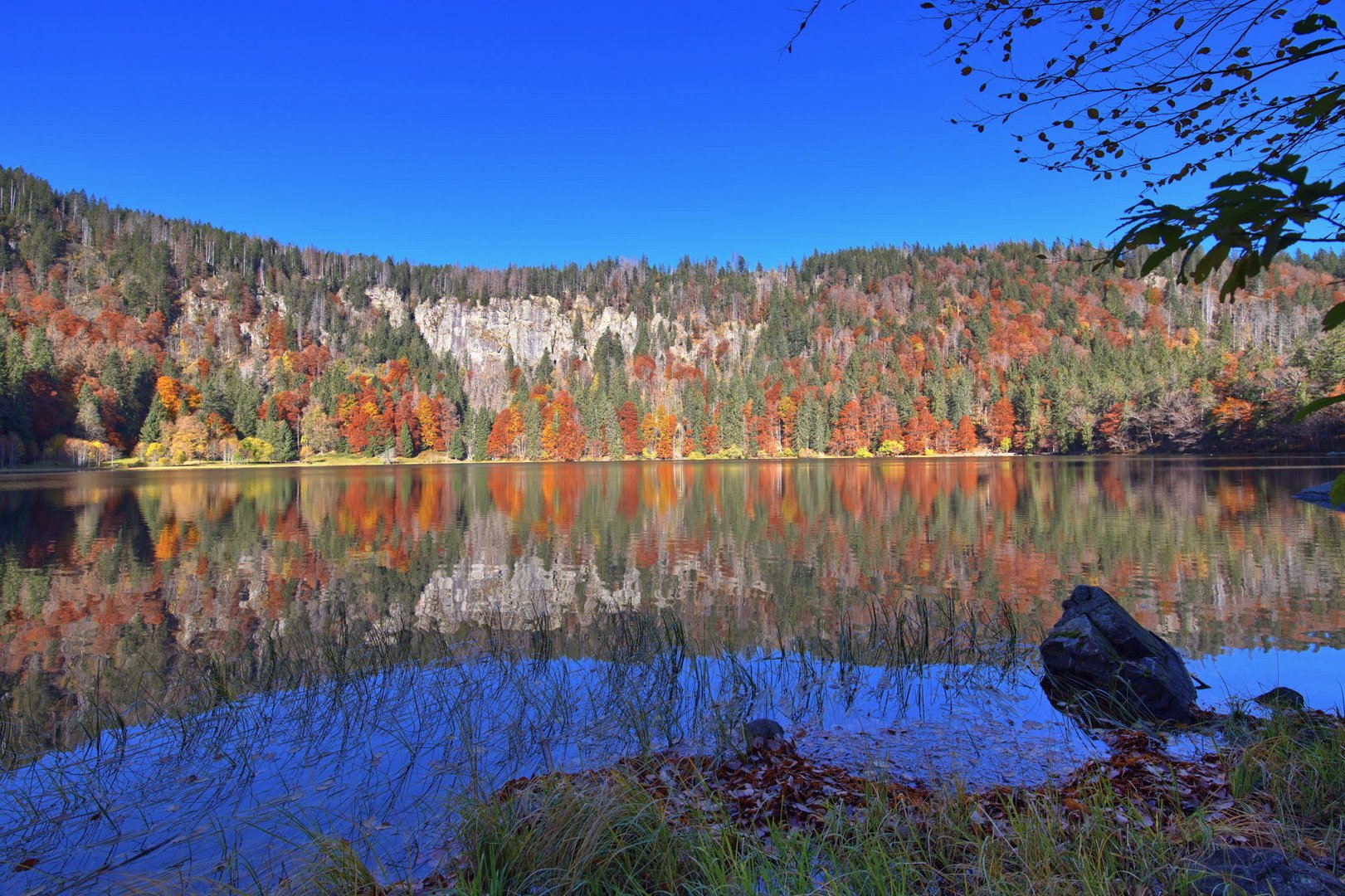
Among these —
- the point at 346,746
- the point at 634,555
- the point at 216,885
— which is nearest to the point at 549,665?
the point at 346,746

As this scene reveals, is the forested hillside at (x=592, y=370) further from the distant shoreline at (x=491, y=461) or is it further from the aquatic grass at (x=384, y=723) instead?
the aquatic grass at (x=384, y=723)

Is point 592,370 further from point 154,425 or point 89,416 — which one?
point 89,416

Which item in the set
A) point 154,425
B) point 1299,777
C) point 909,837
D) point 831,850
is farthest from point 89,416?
point 1299,777

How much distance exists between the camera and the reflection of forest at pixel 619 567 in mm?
11523

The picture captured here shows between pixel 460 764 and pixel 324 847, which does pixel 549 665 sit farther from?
pixel 324 847

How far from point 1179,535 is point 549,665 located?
20560 millimetres

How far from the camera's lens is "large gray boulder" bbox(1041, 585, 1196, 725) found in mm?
7191

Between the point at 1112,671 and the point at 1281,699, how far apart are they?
61.2 inches

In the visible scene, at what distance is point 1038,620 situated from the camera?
11766mm

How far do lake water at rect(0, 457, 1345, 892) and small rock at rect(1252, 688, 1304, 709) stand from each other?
73 cm

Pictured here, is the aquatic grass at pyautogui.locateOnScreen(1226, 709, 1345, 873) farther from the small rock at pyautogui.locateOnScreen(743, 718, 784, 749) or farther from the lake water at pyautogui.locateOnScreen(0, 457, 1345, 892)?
the small rock at pyautogui.locateOnScreen(743, 718, 784, 749)

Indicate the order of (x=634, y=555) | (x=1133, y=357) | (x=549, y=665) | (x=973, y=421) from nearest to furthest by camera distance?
1. (x=549, y=665)
2. (x=634, y=555)
3. (x=1133, y=357)
4. (x=973, y=421)

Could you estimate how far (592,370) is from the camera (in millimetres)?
179750

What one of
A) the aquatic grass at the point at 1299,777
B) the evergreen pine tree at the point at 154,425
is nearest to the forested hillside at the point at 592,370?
the evergreen pine tree at the point at 154,425
